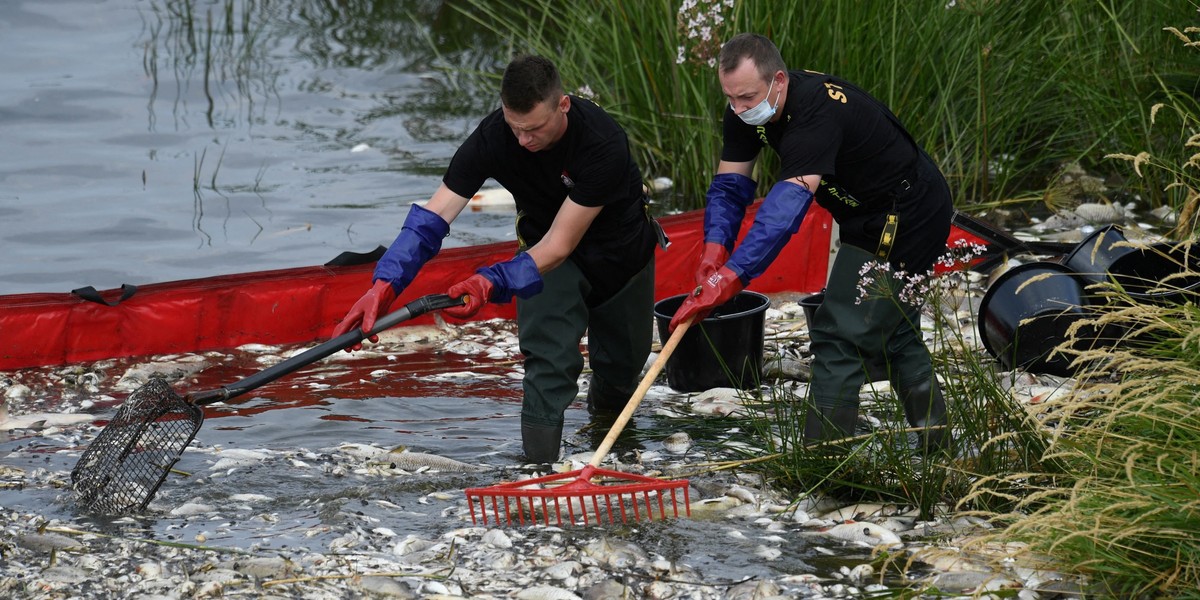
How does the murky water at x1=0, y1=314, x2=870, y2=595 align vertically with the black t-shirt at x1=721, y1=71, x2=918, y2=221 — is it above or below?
below

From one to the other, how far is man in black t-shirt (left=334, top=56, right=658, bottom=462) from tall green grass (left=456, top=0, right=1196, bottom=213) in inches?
96.9

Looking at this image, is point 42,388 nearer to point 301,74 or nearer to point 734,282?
point 734,282

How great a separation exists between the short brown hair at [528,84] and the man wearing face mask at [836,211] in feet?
2.04

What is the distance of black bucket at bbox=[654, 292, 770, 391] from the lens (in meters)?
5.78

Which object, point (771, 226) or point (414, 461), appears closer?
point (771, 226)

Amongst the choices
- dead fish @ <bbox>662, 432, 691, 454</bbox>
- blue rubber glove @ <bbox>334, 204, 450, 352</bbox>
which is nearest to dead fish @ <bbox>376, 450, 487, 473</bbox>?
blue rubber glove @ <bbox>334, 204, 450, 352</bbox>

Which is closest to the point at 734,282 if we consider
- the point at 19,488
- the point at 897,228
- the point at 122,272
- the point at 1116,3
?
the point at 897,228

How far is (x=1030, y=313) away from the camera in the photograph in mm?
5664

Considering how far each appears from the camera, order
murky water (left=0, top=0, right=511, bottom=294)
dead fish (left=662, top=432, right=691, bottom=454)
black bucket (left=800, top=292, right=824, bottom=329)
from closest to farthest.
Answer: dead fish (left=662, top=432, right=691, bottom=454) → black bucket (left=800, top=292, right=824, bottom=329) → murky water (left=0, top=0, right=511, bottom=294)

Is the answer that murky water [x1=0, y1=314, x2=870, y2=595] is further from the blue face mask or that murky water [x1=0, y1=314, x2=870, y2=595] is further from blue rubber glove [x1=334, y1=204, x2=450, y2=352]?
the blue face mask

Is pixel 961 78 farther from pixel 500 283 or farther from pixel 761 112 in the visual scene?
pixel 500 283

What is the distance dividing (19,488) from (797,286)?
14.0 ft

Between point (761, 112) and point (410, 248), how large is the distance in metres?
1.39

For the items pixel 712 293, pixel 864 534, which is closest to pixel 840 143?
pixel 712 293
